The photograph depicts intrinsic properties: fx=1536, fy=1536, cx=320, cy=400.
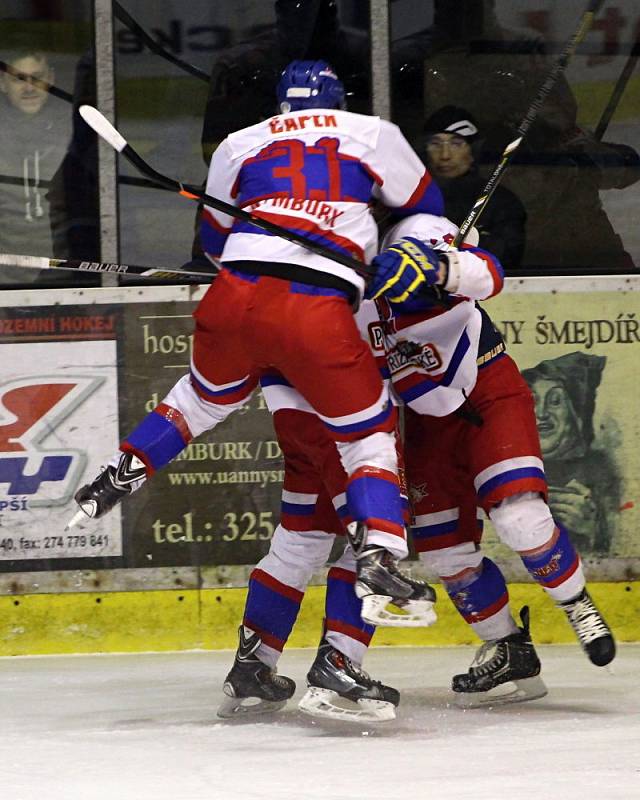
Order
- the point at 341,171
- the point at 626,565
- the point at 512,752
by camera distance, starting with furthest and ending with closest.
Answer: the point at 626,565 → the point at 341,171 → the point at 512,752

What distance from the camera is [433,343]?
3.46 metres

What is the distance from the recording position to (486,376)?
3.54 metres

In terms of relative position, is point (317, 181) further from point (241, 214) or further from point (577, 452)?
point (577, 452)

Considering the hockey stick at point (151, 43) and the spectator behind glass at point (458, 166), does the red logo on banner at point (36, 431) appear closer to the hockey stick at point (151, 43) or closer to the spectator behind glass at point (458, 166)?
the hockey stick at point (151, 43)

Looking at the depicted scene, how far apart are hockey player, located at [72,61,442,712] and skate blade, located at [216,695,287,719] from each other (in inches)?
20.7

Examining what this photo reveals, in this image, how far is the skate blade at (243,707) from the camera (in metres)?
3.46

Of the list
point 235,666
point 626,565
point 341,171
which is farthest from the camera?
point 626,565

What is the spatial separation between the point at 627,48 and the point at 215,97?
1217 millimetres

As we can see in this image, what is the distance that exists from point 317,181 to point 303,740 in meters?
1.16

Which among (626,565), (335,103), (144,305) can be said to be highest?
(335,103)

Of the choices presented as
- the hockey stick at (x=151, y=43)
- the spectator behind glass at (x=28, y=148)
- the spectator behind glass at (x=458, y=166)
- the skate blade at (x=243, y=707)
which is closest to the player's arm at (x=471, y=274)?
the skate blade at (x=243, y=707)

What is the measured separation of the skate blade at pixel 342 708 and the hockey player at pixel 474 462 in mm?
375

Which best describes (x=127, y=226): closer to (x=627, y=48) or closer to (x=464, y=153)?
(x=464, y=153)

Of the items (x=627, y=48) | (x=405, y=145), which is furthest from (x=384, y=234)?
(x=627, y=48)
